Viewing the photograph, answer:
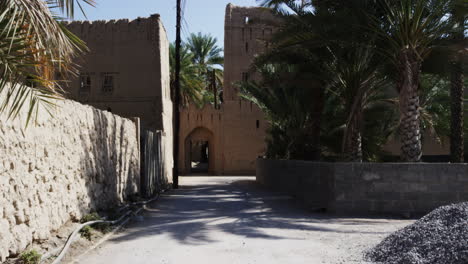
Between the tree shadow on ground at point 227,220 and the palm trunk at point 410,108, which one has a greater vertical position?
the palm trunk at point 410,108

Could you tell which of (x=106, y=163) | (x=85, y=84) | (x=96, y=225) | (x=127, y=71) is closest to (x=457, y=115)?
(x=106, y=163)

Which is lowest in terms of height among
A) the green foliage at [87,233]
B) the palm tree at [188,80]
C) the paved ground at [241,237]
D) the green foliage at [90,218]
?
the paved ground at [241,237]

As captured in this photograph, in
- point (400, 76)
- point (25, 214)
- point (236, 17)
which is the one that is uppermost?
point (236, 17)

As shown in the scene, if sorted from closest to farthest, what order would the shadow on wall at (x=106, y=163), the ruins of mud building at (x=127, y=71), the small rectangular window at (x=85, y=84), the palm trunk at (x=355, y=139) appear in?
the shadow on wall at (x=106, y=163) → the palm trunk at (x=355, y=139) → the ruins of mud building at (x=127, y=71) → the small rectangular window at (x=85, y=84)

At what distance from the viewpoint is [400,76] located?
12.4 meters

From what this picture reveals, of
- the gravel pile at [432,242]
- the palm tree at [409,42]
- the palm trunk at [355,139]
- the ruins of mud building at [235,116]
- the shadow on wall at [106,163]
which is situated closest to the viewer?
the gravel pile at [432,242]

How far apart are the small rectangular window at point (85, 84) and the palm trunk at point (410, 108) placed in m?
15.2

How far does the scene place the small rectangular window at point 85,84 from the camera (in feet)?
74.0

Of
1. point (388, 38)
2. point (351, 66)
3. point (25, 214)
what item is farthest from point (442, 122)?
point (25, 214)

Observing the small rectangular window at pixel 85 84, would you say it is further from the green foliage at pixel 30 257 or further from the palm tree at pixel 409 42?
the green foliage at pixel 30 257

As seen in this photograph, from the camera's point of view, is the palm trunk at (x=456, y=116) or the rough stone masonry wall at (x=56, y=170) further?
the palm trunk at (x=456, y=116)

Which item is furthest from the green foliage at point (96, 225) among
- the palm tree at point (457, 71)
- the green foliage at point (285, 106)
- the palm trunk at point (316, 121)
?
the palm trunk at point (316, 121)

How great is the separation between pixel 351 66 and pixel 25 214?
1023 centimetres

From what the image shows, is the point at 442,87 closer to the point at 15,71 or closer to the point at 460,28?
the point at 460,28
